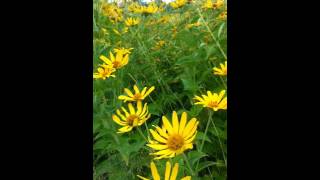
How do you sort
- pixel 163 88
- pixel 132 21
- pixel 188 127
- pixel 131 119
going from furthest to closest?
pixel 132 21 < pixel 163 88 < pixel 131 119 < pixel 188 127

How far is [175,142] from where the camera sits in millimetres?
504

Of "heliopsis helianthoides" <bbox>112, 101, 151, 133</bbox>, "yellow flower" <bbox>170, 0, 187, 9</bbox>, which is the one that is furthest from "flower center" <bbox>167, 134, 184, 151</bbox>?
"yellow flower" <bbox>170, 0, 187, 9</bbox>

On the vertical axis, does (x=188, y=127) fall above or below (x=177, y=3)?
below

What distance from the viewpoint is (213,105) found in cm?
58

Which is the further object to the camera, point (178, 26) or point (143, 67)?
point (178, 26)

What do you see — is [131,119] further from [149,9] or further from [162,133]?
[149,9]

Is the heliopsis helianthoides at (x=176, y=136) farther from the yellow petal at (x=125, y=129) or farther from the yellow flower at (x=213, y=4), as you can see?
the yellow flower at (x=213, y=4)

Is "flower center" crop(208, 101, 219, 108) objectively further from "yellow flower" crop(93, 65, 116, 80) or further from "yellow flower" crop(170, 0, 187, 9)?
"yellow flower" crop(170, 0, 187, 9)

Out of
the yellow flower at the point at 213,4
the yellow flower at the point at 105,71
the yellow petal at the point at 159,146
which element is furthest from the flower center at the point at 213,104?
the yellow flower at the point at 213,4

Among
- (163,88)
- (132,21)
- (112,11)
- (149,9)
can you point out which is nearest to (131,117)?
(163,88)

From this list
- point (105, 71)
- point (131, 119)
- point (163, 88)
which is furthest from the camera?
point (163, 88)
